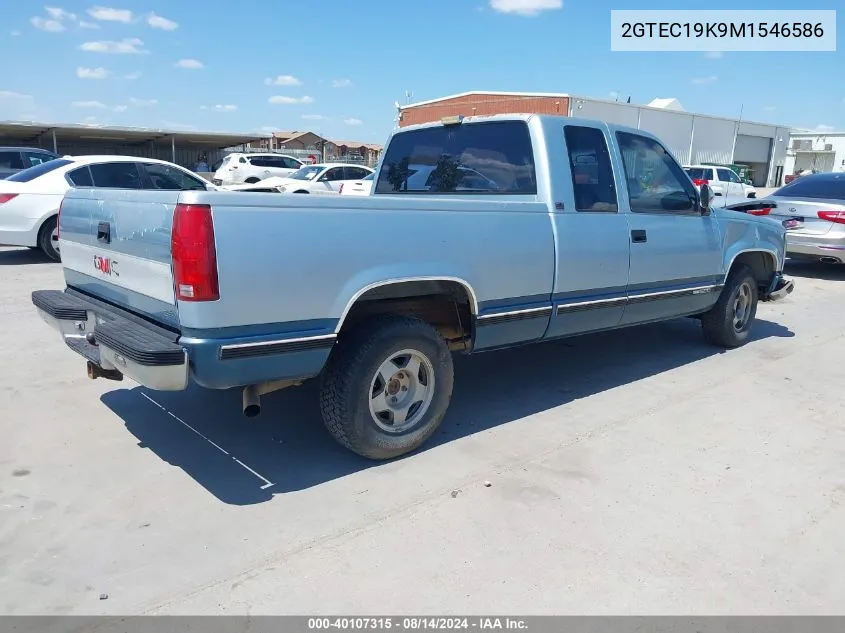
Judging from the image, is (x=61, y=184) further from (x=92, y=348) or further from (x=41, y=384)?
(x=92, y=348)

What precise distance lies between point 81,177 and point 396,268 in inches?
319

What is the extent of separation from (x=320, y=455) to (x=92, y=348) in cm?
139

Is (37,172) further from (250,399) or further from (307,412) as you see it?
(250,399)

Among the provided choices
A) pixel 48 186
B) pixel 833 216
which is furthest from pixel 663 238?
pixel 48 186

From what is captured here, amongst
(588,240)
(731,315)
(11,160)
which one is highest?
(11,160)

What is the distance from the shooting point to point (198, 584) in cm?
270

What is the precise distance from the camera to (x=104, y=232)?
3639mm

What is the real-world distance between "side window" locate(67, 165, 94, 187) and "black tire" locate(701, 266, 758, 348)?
855 centimetres

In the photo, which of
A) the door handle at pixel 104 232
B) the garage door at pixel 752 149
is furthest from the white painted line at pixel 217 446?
the garage door at pixel 752 149

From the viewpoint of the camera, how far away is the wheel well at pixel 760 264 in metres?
6.37
